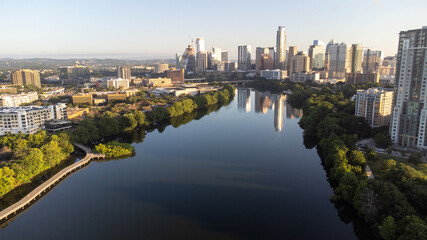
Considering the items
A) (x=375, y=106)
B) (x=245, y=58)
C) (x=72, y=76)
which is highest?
(x=245, y=58)

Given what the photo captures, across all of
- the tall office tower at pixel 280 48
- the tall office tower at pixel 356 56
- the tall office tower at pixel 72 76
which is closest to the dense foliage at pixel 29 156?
the tall office tower at pixel 72 76

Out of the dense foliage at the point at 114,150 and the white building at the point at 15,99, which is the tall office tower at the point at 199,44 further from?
the dense foliage at the point at 114,150

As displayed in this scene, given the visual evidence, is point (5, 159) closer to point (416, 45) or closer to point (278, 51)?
point (416, 45)

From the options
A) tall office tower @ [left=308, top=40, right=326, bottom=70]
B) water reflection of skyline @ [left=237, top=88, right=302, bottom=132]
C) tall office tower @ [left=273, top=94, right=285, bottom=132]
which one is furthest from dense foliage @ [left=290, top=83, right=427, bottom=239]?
tall office tower @ [left=308, top=40, right=326, bottom=70]

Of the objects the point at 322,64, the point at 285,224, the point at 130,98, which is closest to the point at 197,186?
the point at 285,224

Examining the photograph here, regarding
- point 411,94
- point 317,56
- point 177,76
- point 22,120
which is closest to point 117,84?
point 177,76

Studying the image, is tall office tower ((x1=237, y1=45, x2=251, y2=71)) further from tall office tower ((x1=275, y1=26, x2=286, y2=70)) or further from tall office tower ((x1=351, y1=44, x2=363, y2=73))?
tall office tower ((x1=351, y1=44, x2=363, y2=73))

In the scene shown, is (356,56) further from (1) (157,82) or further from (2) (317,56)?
(1) (157,82)
